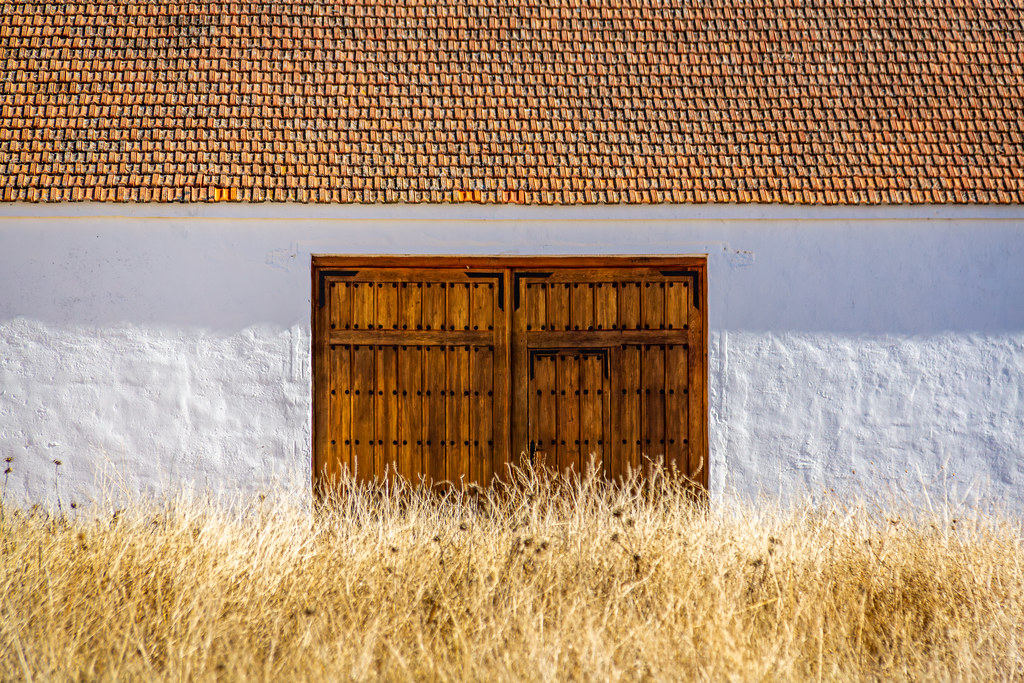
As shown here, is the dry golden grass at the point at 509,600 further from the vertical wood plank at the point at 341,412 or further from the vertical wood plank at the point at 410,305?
the vertical wood plank at the point at 410,305

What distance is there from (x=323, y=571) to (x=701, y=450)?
10.9ft

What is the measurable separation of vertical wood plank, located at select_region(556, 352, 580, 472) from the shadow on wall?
0.90 m

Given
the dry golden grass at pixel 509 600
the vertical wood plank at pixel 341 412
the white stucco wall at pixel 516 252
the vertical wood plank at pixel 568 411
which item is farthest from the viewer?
the vertical wood plank at pixel 568 411

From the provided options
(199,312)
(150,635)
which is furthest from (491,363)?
(150,635)

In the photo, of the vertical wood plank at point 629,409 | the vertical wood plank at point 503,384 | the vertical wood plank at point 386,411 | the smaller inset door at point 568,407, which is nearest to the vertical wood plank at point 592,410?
the smaller inset door at point 568,407

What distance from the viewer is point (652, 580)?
18.0ft

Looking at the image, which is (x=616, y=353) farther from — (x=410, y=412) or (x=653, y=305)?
(x=410, y=412)

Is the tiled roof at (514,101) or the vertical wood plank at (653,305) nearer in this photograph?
the tiled roof at (514,101)

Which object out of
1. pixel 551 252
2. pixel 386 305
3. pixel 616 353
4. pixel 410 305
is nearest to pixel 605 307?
pixel 616 353

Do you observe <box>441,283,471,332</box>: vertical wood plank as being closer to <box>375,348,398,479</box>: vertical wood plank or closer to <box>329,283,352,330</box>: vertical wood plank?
<box>375,348,398,479</box>: vertical wood plank

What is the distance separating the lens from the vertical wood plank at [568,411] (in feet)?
25.1

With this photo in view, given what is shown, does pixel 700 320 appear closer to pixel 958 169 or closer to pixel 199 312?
pixel 958 169

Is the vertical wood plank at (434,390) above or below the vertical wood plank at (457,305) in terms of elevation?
below

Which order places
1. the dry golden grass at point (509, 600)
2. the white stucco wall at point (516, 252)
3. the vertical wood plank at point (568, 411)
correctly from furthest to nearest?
the vertical wood plank at point (568, 411)
the white stucco wall at point (516, 252)
the dry golden grass at point (509, 600)
